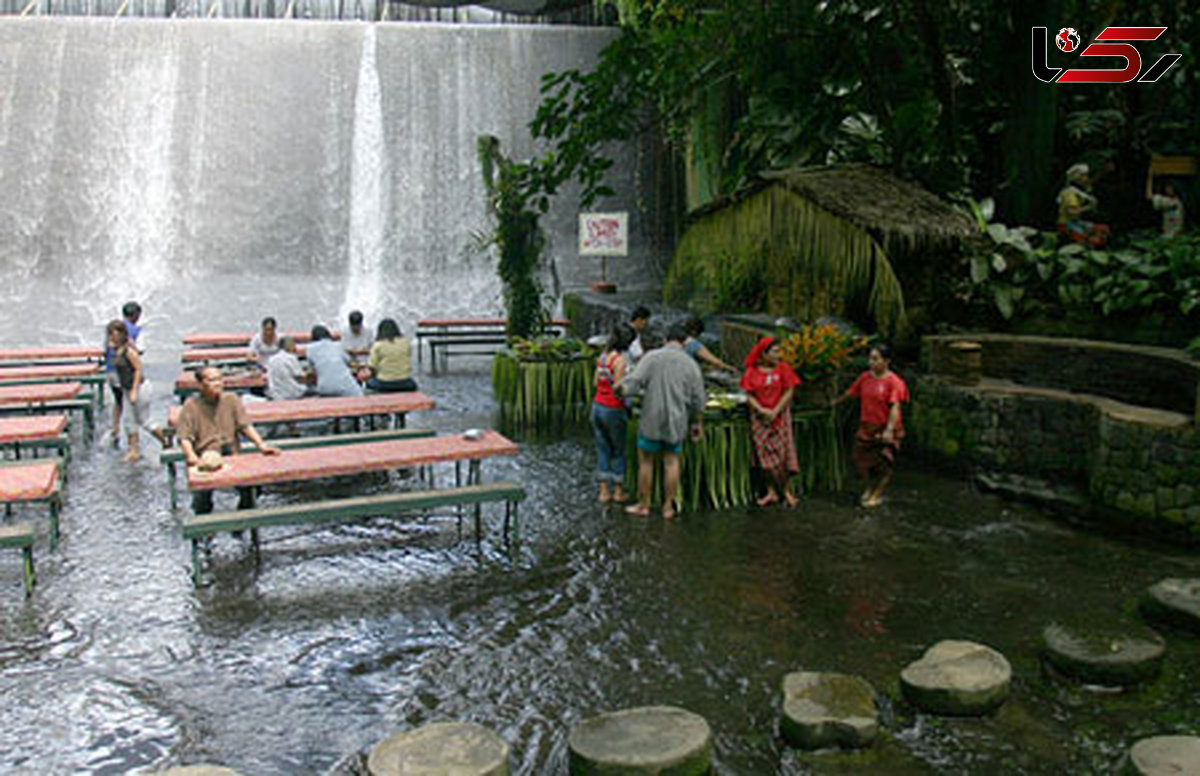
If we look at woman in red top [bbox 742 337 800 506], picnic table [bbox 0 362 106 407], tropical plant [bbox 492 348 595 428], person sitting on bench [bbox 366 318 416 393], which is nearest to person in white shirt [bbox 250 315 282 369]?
person sitting on bench [bbox 366 318 416 393]

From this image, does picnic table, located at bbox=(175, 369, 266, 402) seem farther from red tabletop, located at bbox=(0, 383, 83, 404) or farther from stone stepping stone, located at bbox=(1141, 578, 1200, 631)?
stone stepping stone, located at bbox=(1141, 578, 1200, 631)

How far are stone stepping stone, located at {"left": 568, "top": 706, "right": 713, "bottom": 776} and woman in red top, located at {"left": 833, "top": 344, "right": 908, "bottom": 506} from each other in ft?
13.8

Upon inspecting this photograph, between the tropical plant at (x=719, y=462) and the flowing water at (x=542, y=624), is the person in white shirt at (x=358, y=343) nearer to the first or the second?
the flowing water at (x=542, y=624)

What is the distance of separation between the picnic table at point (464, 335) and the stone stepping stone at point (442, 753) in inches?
429

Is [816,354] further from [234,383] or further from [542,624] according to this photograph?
[234,383]

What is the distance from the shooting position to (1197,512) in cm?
708

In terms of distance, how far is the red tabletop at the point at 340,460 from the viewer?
646 centimetres

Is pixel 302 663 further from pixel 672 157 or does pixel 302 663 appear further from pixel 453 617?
pixel 672 157

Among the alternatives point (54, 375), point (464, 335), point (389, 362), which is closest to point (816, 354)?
point (389, 362)

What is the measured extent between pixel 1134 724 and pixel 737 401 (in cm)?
403

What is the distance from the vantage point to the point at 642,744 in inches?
162

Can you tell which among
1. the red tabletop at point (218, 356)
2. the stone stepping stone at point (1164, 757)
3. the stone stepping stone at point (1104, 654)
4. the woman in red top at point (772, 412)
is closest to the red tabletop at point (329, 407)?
the woman in red top at point (772, 412)

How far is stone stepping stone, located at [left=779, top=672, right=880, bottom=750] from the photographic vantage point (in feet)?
14.2

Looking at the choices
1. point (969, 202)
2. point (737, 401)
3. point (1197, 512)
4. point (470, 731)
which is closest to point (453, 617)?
point (470, 731)
